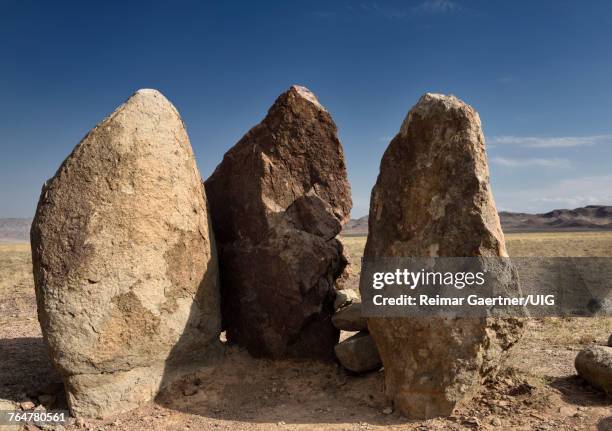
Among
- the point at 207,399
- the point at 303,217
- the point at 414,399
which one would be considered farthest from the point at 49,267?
the point at 414,399

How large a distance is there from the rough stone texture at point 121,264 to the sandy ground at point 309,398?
0.40 meters

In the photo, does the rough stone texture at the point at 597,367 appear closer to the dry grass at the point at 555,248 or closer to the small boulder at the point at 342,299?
the small boulder at the point at 342,299

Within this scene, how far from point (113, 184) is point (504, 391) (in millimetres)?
4765

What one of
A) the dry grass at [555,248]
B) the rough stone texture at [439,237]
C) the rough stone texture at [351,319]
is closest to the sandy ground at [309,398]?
the rough stone texture at [439,237]

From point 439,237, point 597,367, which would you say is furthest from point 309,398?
point 597,367

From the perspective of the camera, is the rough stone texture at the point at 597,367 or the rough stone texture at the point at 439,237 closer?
the rough stone texture at the point at 439,237

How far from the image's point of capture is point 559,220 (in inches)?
5212

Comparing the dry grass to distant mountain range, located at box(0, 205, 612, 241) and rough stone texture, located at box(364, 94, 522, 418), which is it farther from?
distant mountain range, located at box(0, 205, 612, 241)

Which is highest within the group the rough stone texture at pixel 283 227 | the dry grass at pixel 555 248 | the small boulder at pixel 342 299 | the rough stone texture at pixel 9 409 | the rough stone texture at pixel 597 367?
the rough stone texture at pixel 283 227

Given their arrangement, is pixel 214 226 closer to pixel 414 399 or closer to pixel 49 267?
pixel 49 267

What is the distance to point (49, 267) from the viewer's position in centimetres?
536

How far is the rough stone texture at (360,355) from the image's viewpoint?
5.99 metres

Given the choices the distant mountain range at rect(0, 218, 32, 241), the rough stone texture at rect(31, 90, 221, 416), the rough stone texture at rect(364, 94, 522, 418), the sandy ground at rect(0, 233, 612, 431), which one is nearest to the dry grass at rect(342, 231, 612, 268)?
the sandy ground at rect(0, 233, 612, 431)

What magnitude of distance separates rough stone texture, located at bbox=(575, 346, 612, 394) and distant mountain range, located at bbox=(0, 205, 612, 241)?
10489 cm
